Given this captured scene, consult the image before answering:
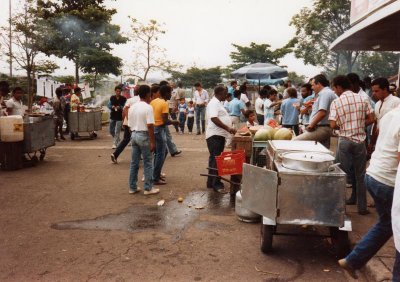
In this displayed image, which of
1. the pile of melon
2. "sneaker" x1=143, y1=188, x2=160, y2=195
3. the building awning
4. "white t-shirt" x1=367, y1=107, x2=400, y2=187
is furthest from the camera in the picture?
the building awning

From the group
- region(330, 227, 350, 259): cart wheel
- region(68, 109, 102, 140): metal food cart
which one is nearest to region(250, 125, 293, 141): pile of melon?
region(330, 227, 350, 259): cart wheel

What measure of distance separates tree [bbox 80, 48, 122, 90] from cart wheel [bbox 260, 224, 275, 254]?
2351cm

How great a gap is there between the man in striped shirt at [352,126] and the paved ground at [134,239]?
74 centimetres

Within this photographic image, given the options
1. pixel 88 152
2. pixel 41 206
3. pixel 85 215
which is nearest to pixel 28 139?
pixel 88 152

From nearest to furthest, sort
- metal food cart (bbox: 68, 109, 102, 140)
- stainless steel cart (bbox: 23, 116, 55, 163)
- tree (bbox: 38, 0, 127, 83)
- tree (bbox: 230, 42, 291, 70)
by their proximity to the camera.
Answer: stainless steel cart (bbox: 23, 116, 55, 163)
metal food cart (bbox: 68, 109, 102, 140)
tree (bbox: 38, 0, 127, 83)
tree (bbox: 230, 42, 291, 70)

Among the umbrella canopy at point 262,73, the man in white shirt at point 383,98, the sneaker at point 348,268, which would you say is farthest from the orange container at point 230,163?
the umbrella canopy at point 262,73

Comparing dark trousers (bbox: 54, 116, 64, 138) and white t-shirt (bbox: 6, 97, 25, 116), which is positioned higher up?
white t-shirt (bbox: 6, 97, 25, 116)

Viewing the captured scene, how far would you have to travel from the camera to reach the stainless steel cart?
9.48 m

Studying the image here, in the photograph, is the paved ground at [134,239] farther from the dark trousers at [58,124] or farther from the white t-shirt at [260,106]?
the dark trousers at [58,124]

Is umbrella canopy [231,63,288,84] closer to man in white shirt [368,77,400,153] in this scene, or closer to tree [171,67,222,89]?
man in white shirt [368,77,400,153]

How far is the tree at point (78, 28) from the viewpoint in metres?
25.5

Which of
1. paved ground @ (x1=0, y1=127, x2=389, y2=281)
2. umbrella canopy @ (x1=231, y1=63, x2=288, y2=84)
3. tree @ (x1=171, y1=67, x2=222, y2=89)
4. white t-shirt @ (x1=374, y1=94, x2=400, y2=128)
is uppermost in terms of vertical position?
tree @ (x1=171, y1=67, x2=222, y2=89)

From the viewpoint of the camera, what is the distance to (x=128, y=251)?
4762 millimetres

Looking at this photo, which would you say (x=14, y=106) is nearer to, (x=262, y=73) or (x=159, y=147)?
(x=159, y=147)
